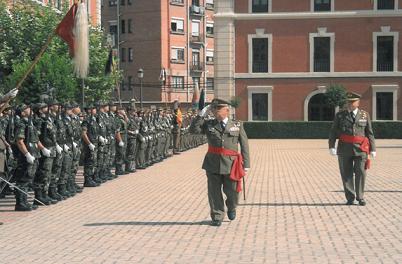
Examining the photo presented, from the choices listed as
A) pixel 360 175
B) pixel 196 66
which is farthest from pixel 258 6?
pixel 360 175

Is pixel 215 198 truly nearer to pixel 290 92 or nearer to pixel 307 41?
pixel 290 92

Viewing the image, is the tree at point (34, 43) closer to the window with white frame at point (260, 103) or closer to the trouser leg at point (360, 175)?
the window with white frame at point (260, 103)

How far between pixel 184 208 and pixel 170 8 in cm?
6097

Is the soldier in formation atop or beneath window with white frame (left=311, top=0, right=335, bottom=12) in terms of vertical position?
beneath

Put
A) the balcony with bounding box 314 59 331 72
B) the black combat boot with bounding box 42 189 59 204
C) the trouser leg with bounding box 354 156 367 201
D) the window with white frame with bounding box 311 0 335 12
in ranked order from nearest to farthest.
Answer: the trouser leg with bounding box 354 156 367 201 → the black combat boot with bounding box 42 189 59 204 → the window with white frame with bounding box 311 0 335 12 → the balcony with bounding box 314 59 331 72

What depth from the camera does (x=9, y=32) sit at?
109 ft

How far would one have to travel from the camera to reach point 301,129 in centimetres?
4472

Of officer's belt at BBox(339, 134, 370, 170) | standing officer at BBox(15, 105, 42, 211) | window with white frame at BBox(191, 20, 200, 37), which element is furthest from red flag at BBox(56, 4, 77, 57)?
window with white frame at BBox(191, 20, 200, 37)

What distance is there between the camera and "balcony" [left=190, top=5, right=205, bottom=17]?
73812 millimetres

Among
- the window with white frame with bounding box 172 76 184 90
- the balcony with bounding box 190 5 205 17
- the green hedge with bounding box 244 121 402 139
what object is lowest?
the green hedge with bounding box 244 121 402 139

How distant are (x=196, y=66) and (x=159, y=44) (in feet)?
19.8

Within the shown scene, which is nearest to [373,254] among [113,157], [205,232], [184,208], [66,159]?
[205,232]

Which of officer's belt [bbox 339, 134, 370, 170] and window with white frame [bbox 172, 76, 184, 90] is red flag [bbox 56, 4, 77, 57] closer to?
officer's belt [bbox 339, 134, 370, 170]

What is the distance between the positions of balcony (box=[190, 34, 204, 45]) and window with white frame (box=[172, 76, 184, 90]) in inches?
170
